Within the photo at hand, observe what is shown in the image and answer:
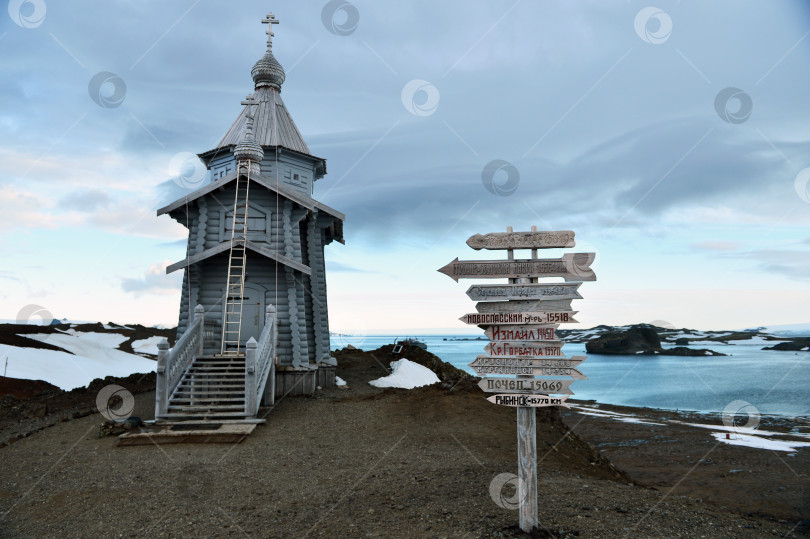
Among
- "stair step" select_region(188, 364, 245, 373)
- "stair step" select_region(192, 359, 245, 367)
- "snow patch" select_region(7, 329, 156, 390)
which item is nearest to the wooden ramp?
"stair step" select_region(188, 364, 245, 373)

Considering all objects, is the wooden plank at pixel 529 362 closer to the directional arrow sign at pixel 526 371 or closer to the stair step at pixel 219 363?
the directional arrow sign at pixel 526 371

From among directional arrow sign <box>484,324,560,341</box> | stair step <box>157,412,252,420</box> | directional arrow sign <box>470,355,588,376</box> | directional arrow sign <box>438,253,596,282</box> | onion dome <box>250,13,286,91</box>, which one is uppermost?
onion dome <box>250,13,286,91</box>

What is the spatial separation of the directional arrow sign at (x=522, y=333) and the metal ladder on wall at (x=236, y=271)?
1194 cm

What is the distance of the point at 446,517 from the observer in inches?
279

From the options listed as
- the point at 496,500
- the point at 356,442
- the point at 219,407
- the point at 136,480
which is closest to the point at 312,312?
the point at 219,407

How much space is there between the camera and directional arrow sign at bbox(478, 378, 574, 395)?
6.57m

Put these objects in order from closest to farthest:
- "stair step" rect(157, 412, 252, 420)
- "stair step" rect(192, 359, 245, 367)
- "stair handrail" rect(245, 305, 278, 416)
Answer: "stair step" rect(157, 412, 252, 420) → "stair handrail" rect(245, 305, 278, 416) → "stair step" rect(192, 359, 245, 367)

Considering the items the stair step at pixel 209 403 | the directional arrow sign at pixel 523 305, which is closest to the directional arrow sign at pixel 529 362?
the directional arrow sign at pixel 523 305

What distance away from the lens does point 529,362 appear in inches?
267

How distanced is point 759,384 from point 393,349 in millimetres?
53791

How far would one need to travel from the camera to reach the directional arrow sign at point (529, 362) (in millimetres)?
6605

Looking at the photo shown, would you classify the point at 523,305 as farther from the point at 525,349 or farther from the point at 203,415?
the point at 203,415

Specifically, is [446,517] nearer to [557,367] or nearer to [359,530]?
[359,530]

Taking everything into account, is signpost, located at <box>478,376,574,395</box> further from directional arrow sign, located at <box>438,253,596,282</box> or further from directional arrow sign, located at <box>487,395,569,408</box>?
directional arrow sign, located at <box>438,253,596,282</box>
